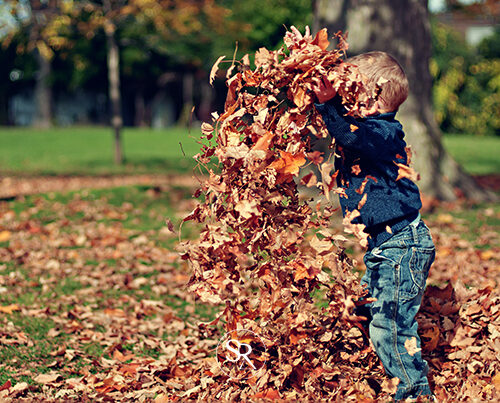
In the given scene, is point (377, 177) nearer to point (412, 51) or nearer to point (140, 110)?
point (412, 51)

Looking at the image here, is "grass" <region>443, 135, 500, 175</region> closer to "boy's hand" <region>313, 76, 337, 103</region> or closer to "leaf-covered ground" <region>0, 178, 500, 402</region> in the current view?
"leaf-covered ground" <region>0, 178, 500, 402</region>

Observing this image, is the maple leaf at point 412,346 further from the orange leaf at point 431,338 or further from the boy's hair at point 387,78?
the boy's hair at point 387,78

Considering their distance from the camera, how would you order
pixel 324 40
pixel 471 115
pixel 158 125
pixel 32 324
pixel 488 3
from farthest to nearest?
pixel 158 125 → pixel 471 115 → pixel 488 3 → pixel 32 324 → pixel 324 40

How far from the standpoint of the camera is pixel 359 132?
281cm

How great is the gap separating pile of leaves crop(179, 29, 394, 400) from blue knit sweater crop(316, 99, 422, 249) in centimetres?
10

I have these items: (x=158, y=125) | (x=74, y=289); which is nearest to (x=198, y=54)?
(x=158, y=125)

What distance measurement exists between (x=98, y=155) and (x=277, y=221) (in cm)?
1635

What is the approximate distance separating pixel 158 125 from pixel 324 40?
148 feet

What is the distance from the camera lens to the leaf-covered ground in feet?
11.4

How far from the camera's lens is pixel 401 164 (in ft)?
9.41

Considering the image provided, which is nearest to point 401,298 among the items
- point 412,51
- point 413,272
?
point 413,272

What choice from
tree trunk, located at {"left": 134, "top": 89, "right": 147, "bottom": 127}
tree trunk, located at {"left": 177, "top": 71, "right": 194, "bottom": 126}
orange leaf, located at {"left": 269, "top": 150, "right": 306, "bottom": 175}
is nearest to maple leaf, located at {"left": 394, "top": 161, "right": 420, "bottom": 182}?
orange leaf, located at {"left": 269, "top": 150, "right": 306, "bottom": 175}

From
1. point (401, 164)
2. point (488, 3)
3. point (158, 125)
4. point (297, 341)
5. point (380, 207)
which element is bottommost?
point (158, 125)

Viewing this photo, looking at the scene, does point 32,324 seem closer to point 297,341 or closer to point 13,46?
point 297,341
